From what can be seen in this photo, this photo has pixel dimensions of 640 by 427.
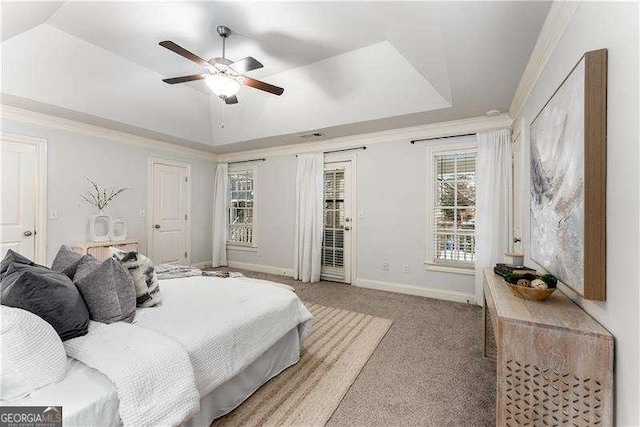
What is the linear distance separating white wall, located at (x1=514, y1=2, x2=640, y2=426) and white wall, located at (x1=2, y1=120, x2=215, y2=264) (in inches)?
211

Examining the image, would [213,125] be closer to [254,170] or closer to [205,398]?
[254,170]

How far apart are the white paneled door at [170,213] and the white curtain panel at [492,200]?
4.98 meters

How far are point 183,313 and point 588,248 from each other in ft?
7.06

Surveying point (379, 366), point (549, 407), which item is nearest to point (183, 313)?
point (379, 366)

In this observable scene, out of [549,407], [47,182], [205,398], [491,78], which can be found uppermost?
[491,78]

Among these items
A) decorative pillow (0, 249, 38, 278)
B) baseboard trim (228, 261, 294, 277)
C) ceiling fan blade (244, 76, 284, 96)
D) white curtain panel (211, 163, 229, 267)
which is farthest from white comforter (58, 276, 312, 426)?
white curtain panel (211, 163, 229, 267)

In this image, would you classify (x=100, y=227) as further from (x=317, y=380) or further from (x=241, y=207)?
(x=317, y=380)

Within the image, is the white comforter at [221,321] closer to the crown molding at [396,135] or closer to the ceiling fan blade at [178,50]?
the ceiling fan blade at [178,50]

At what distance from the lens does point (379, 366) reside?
2.18m

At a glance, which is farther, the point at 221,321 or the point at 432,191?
the point at 432,191

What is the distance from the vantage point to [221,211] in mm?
5805

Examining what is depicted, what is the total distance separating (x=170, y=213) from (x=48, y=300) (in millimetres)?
4113

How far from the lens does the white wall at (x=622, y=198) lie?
984 mm

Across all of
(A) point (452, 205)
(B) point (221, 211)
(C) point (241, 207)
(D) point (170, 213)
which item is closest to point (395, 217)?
(A) point (452, 205)
